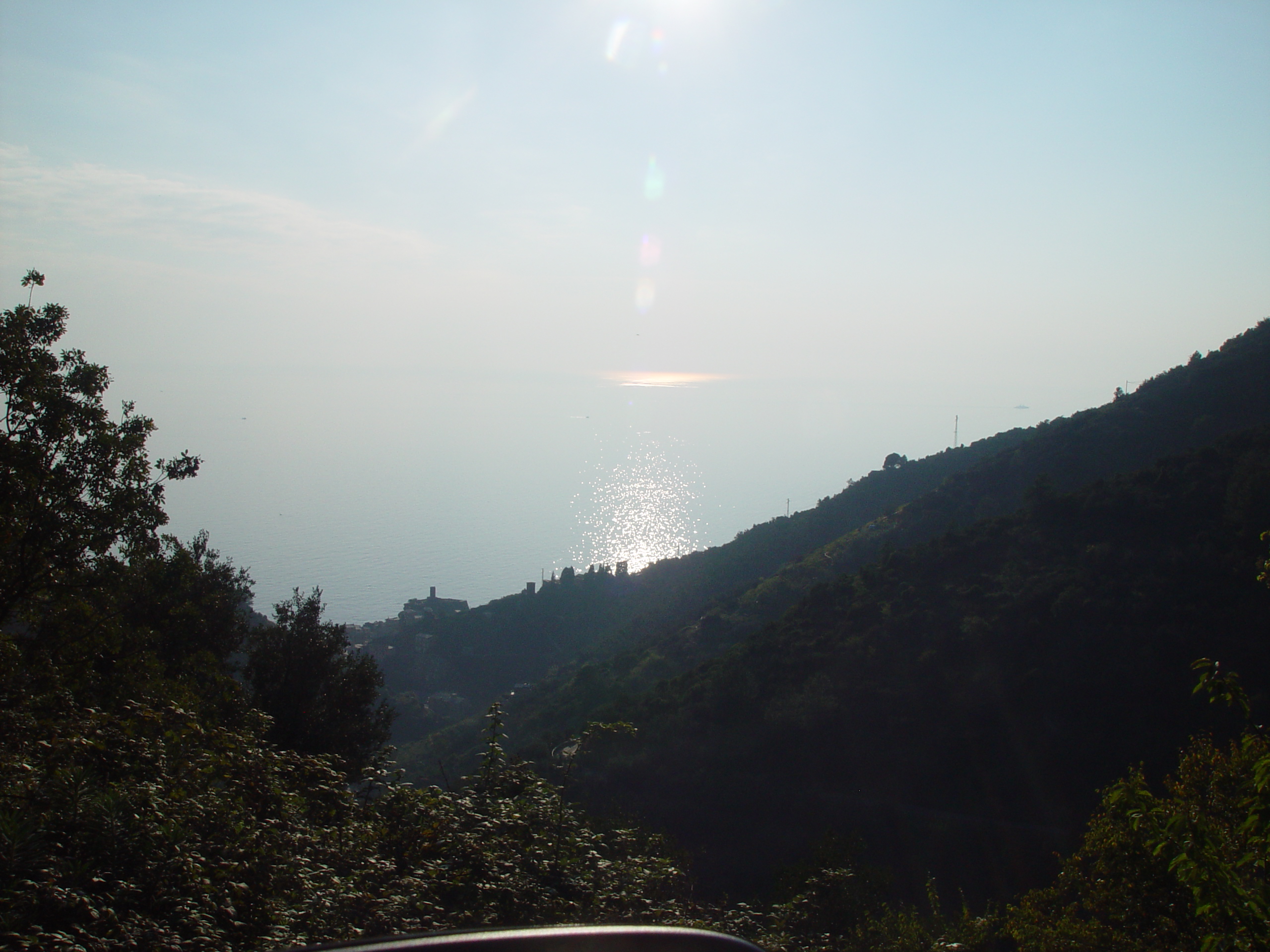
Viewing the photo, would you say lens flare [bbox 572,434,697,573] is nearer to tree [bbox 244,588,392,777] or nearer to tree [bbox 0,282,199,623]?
tree [bbox 244,588,392,777]

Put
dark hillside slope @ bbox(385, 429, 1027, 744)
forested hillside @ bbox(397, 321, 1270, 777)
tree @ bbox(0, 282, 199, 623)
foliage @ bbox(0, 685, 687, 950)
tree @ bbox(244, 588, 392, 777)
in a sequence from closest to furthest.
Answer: foliage @ bbox(0, 685, 687, 950) < tree @ bbox(0, 282, 199, 623) < tree @ bbox(244, 588, 392, 777) < forested hillside @ bbox(397, 321, 1270, 777) < dark hillside slope @ bbox(385, 429, 1027, 744)

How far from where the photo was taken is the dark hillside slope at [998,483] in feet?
100

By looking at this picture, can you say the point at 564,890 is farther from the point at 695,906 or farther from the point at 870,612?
the point at 870,612

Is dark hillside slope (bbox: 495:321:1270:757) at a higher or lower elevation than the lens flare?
lower

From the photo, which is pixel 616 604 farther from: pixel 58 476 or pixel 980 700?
pixel 58 476

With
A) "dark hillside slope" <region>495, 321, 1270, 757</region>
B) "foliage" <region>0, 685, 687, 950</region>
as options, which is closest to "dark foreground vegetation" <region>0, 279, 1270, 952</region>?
"foliage" <region>0, 685, 687, 950</region>

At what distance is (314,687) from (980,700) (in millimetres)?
15995

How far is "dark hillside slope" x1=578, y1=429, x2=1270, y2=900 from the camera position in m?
16.0

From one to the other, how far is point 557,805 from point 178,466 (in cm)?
733

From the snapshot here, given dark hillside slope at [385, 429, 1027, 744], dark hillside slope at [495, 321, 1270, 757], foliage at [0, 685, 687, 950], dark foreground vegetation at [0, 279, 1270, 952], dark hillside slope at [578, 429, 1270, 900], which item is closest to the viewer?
foliage at [0, 685, 687, 950]

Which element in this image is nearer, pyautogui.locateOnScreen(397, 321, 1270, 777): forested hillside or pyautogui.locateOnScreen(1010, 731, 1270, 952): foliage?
pyautogui.locateOnScreen(1010, 731, 1270, 952): foliage

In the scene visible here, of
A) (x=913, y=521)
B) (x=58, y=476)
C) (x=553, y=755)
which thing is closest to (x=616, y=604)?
(x=913, y=521)

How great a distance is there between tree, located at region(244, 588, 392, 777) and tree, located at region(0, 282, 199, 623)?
4.23 metres

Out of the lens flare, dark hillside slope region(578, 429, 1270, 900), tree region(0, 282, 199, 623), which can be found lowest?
dark hillside slope region(578, 429, 1270, 900)
